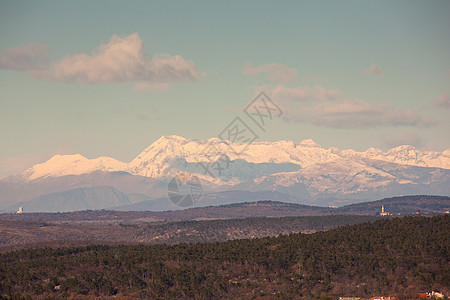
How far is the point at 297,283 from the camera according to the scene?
517 feet

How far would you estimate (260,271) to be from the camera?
169 metres

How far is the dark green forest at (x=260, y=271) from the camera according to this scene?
151 metres

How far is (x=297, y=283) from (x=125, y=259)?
48609mm

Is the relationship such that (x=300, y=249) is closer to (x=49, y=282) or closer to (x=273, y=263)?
(x=273, y=263)

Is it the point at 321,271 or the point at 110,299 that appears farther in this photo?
the point at 321,271

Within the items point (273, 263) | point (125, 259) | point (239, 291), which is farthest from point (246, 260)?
point (125, 259)

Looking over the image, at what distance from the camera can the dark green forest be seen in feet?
497

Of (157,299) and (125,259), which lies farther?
(125,259)

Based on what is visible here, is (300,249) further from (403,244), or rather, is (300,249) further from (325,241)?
(403,244)

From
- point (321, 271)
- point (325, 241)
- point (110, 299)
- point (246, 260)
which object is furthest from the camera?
point (325, 241)

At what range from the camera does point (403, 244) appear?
581 feet

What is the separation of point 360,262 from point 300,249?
19876mm

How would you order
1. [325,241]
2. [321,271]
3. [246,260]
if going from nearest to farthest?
[321,271]
[246,260]
[325,241]

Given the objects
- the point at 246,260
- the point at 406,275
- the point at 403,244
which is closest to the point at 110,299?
the point at 246,260
